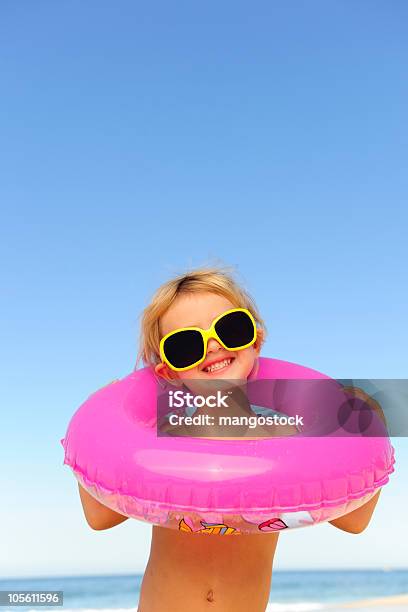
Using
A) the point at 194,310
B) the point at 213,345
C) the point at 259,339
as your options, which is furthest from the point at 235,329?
the point at 259,339

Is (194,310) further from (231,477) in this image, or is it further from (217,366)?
(231,477)

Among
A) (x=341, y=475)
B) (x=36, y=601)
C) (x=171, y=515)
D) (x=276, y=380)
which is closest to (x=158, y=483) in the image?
(x=171, y=515)

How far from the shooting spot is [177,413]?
3240 millimetres

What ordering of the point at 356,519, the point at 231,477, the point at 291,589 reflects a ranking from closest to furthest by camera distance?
the point at 231,477
the point at 356,519
the point at 291,589

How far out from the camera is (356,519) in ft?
9.27

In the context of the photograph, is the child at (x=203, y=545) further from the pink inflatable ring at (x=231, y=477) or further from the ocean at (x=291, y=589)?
the ocean at (x=291, y=589)

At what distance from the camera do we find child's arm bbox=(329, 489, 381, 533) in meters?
2.82

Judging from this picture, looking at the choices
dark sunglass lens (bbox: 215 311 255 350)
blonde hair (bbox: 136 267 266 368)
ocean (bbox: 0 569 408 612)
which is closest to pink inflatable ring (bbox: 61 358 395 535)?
dark sunglass lens (bbox: 215 311 255 350)

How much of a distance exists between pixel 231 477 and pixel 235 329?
842mm

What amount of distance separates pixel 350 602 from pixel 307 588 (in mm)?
1743

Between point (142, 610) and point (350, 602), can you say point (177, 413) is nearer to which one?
point (142, 610)

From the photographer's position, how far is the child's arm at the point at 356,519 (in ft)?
9.24

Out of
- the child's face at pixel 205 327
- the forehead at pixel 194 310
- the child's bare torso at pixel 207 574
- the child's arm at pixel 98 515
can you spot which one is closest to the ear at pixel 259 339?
the child's face at pixel 205 327

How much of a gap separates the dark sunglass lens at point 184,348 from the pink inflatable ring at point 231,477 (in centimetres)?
41
